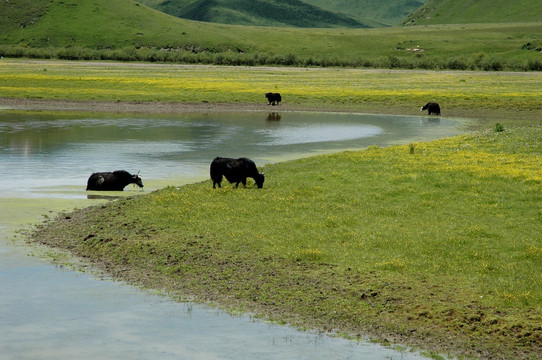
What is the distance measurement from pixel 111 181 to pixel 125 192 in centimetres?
60

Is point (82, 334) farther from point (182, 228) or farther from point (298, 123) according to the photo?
point (298, 123)

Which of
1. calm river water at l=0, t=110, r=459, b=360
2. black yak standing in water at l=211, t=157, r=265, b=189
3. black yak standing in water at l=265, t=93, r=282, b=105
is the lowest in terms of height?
calm river water at l=0, t=110, r=459, b=360

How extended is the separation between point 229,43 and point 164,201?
589 feet

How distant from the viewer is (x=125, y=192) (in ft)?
80.0

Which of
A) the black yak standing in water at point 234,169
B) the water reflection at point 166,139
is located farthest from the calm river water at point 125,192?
the black yak standing in water at point 234,169

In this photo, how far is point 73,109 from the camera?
5859cm

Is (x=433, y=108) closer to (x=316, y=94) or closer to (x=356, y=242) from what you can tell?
(x=316, y=94)

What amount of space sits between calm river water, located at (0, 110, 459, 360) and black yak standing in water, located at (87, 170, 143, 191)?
42cm

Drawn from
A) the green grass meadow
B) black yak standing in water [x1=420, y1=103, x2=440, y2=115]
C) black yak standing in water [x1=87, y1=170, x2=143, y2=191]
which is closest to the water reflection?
black yak standing in water [x1=87, y1=170, x2=143, y2=191]

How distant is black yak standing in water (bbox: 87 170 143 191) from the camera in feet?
79.7

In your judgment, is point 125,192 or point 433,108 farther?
point 433,108

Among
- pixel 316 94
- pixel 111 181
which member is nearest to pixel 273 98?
pixel 316 94

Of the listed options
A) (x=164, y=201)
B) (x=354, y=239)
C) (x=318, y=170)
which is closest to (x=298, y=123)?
(x=318, y=170)

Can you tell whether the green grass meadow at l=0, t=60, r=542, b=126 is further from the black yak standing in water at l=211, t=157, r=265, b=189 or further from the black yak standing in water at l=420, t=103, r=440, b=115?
the black yak standing in water at l=211, t=157, r=265, b=189
